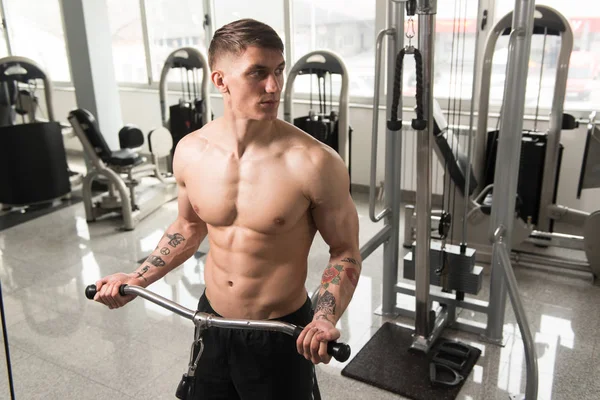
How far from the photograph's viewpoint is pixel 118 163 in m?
4.15

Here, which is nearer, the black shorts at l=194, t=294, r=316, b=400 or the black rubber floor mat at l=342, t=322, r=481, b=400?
the black shorts at l=194, t=294, r=316, b=400

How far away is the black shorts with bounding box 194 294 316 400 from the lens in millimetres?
1261

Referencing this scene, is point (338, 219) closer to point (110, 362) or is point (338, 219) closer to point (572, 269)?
point (110, 362)

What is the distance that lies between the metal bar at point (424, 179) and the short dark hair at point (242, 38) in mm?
1053

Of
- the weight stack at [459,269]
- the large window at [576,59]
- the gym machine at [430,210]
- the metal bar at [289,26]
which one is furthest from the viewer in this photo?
the metal bar at [289,26]

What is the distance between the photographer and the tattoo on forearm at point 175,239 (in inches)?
55.0

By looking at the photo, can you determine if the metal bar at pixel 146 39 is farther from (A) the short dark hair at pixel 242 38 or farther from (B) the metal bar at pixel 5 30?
(A) the short dark hair at pixel 242 38

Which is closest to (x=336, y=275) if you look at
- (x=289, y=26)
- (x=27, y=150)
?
(x=27, y=150)

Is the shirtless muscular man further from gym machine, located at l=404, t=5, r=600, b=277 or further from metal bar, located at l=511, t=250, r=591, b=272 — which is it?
metal bar, located at l=511, t=250, r=591, b=272

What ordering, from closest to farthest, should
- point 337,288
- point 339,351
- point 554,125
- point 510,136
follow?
1. point 339,351
2. point 337,288
3. point 510,136
4. point 554,125

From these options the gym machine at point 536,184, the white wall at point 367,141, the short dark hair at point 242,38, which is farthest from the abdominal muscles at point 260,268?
the white wall at point 367,141

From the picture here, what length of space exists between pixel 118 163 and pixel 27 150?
71 centimetres

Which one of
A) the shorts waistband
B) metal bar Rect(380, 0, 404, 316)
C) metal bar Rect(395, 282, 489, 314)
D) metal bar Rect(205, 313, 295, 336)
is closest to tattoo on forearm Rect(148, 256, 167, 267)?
the shorts waistband

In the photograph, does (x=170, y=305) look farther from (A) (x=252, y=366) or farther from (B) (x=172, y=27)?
(B) (x=172, y=27)
